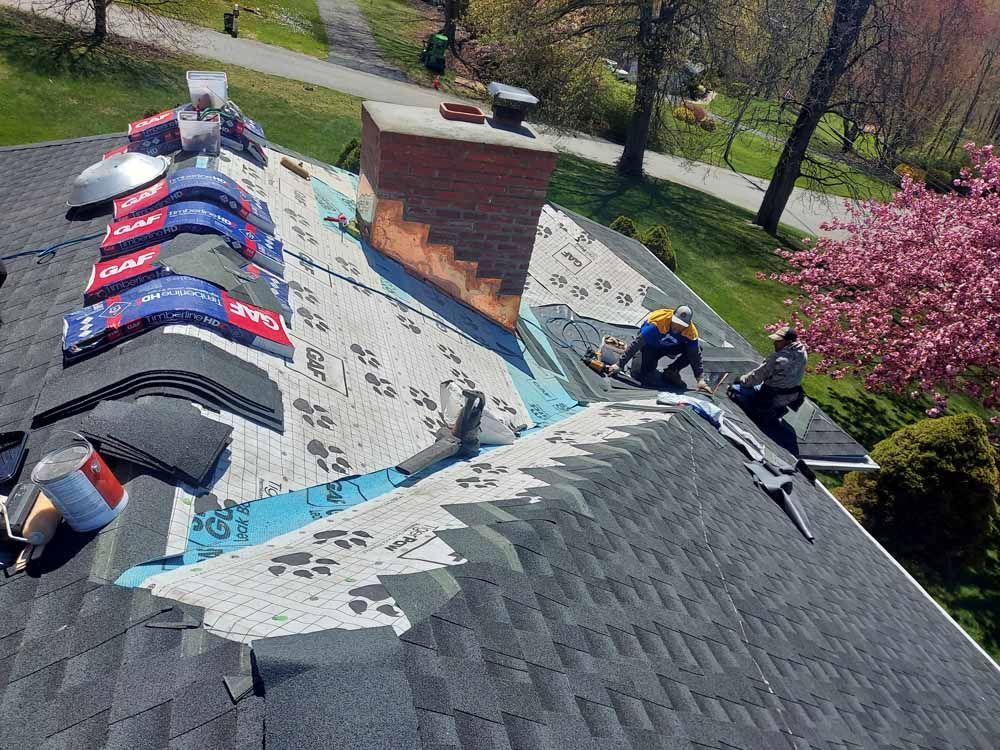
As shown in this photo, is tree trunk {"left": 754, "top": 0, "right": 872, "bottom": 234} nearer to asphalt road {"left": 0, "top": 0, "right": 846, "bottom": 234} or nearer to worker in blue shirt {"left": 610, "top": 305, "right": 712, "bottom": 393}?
asphalt road {"left": 0, "top": 0, "right": 846, "bottom": 234}

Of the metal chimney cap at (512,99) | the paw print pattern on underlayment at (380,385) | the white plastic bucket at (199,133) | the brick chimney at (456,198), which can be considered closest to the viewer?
the paw print pattern on underlayment at (380,385)

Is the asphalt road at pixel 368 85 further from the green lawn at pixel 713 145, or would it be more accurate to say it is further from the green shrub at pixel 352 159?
the green shrub at pixel 352 159

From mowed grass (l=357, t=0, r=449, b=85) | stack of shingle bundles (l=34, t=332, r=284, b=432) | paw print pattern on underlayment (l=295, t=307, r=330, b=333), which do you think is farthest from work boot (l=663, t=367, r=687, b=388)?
mowed grass (l=357, t=0, r=449, b=85)

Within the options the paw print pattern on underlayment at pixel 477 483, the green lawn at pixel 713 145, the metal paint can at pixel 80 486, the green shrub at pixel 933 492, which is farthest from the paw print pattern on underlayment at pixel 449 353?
the green lawn at pixel 713 145

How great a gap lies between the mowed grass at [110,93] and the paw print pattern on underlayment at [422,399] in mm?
19478

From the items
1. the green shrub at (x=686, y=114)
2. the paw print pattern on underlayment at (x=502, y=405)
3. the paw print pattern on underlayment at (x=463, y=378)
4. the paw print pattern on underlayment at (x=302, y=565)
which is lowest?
the paw print pattern on underlayment at (x=502, y=405)

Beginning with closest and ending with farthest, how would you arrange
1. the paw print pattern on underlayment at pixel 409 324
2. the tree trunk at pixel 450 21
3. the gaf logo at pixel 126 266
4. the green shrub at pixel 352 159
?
the gaf logo at pixel 126 266
the paw print pattern on underlayment at pixel 409 324
the green shrub at pixel 352 159
the tree trunk at pixel 450 21

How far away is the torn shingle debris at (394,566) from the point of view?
2.64 metres

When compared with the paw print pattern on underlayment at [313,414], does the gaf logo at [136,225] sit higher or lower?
higher

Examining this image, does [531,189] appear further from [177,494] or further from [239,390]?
[177,494]

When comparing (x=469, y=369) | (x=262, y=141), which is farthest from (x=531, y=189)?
(x=262, y=141)

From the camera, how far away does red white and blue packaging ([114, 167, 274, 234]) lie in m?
6.62

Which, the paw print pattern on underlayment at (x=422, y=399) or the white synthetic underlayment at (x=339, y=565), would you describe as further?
the paw print pattern on underlayment at (x=422, y=399)

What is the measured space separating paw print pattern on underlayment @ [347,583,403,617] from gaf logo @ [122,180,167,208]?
543 centimetres
